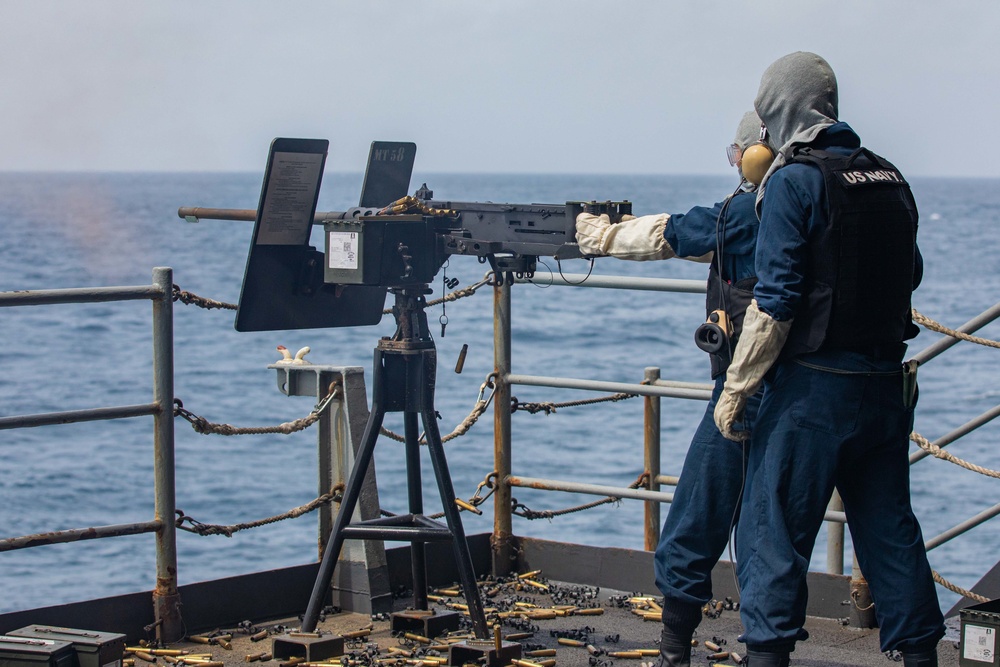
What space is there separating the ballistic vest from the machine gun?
0.95 m

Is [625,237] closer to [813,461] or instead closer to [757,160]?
[757,160]

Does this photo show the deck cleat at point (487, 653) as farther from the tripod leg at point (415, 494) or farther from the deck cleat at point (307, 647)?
the tripod leg at point (415, 494)

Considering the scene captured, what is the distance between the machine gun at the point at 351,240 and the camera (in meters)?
5.24

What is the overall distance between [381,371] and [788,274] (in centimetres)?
189

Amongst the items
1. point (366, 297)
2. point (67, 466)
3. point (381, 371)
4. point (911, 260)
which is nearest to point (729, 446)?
point (911, 260)

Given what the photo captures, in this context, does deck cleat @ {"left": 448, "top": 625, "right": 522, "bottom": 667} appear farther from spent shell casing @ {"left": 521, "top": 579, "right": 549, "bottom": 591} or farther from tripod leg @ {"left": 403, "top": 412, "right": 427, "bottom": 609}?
spent shell casing @ {"left": 521, "top": 579, "right": 549, "bottom": 591}

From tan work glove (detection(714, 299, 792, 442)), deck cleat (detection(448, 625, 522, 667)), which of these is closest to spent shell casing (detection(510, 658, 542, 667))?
deck cleat (detection(448, 625, 522, 667))

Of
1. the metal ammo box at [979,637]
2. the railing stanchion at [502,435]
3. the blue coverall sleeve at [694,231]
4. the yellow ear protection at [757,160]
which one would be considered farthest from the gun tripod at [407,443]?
the metal ammo box at [979,637]

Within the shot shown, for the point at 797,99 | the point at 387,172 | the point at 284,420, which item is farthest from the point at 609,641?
the point at 284,420

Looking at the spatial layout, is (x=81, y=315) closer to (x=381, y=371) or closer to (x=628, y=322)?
(x=628, y=322)

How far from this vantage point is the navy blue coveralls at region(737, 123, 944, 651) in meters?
4.27

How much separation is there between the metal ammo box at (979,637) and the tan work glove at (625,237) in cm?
158

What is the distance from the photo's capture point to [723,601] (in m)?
6.11

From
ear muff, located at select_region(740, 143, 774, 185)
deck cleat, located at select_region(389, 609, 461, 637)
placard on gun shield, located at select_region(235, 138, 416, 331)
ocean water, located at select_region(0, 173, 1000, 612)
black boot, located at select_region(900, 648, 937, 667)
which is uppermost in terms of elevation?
ear muff, located at select_region(740, 143, 774, 185)
